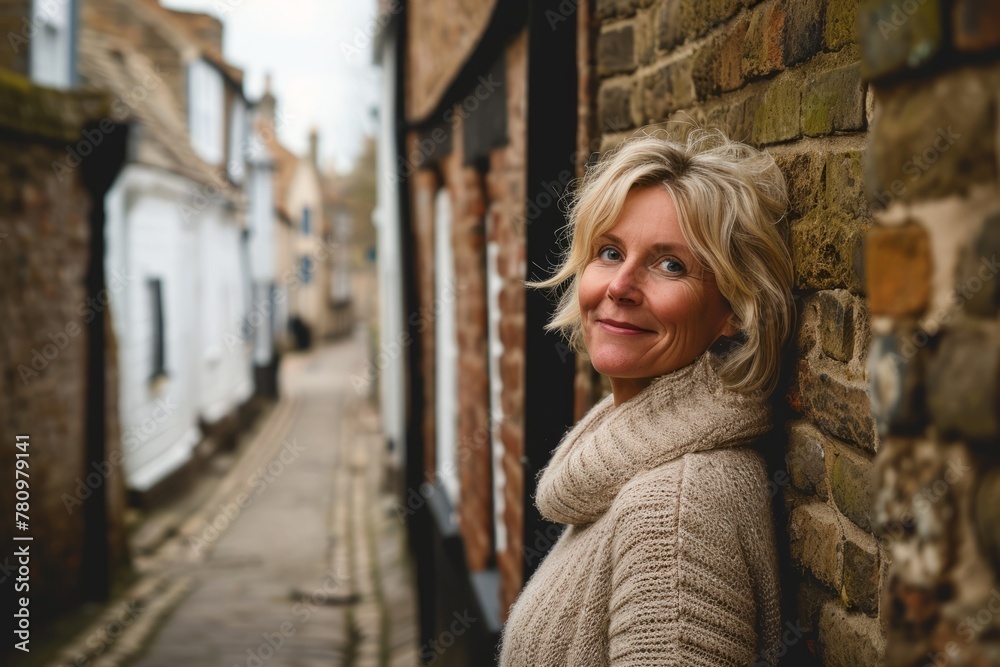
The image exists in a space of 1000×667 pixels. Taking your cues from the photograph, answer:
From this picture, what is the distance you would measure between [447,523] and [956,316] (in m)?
5.17

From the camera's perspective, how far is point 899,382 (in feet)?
2.75

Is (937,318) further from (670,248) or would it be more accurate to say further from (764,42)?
(764,42)

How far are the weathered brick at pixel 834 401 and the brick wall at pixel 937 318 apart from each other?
55cm

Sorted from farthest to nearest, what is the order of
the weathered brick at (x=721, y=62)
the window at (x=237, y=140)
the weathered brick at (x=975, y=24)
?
the window at (x=237, y=140) → the weathered brick at (x=721, y=62) → the weathered brick at (x=975, y=24)

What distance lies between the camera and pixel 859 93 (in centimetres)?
139

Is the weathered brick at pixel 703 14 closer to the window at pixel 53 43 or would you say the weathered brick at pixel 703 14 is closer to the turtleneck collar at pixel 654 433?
the turtleneck collar at pixel 654 433

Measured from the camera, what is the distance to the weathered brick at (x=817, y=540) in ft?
4.94

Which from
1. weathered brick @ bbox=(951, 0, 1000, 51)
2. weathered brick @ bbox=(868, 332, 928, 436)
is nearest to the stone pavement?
Answer: weathered brick @ bbox=(868, 332, 928, 436)

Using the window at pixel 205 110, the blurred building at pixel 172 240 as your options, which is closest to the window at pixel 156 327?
the blurred building at pixel 172 240

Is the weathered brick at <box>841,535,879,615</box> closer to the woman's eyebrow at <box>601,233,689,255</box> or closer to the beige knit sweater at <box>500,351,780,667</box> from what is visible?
the beige knit sweater at <box>500,351,780,667</box>

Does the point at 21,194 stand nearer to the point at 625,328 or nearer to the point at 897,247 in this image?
the point at 625,328

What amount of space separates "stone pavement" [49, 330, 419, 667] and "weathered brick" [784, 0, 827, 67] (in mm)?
5658

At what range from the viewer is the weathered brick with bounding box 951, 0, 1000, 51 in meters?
0.70

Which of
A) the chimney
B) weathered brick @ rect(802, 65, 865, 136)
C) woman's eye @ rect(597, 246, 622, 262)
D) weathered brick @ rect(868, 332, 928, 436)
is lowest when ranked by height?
weathered brick @ rect(868, 332, 928, 436)
